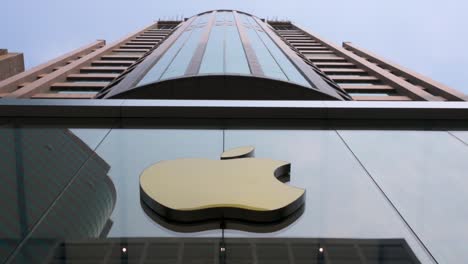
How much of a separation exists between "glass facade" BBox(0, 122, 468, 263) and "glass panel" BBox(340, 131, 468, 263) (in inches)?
0.7

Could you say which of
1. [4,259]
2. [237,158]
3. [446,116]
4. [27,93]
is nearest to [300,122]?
[237,158]

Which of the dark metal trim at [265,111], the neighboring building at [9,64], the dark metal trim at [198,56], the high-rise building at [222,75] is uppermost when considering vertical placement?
the dark metal trim at [265,111]

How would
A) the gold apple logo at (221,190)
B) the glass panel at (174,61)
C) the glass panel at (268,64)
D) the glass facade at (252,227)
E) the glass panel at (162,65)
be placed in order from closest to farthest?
1. the glass facade at (252,227)
2. the gold apple logo at (221,190)
3. the glass panel at (162,65)
4. the glass panel at (174,61)
5. the glass panel at (268,64)

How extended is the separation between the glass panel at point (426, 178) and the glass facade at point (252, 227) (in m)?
0.02

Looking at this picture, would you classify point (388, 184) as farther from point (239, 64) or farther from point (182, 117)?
point (239, 64)

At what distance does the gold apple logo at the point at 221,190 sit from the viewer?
264 inches

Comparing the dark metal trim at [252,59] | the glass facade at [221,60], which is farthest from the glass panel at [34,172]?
the dark metal trim at [252,59]

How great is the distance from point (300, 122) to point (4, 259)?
6.09 meters

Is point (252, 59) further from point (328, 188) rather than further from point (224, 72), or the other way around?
point (328, 188)

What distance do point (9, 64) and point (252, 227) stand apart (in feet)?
157

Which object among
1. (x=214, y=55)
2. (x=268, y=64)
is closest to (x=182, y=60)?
(x=214, y=55)

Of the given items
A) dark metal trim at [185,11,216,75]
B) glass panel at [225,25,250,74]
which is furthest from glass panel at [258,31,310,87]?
dark metal trim at [185,11,216,75]

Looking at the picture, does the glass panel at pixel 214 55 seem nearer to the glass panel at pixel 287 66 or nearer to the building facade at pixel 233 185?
the glass panel at pixel 287 66

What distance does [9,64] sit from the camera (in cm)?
4844
